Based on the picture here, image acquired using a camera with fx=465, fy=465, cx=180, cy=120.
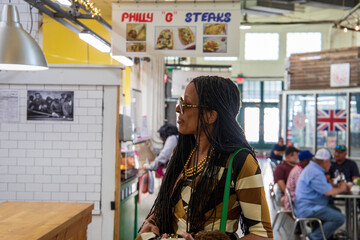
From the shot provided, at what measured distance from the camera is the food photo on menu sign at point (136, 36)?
5508 millimetres

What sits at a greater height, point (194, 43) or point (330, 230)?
point (194, 43)

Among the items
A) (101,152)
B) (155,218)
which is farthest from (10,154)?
(155,218)

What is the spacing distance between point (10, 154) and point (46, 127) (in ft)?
1.64

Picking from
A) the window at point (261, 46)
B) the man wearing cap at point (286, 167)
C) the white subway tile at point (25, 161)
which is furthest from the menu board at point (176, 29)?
the window at point (261, 46)

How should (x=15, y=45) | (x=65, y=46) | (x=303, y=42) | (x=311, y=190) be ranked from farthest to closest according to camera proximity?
1. (x=303, y=42)
2. (x=65, y=46)
3. (x=311, y=190)
4. (x=15, y=45)

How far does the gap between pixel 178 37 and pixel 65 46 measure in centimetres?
391

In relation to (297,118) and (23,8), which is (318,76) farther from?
(23,8)

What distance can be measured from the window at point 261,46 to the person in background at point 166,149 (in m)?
16.0

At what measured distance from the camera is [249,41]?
22.9m

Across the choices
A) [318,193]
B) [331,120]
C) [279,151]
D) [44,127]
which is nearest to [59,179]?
[44,127]

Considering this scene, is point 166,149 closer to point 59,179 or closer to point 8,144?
point 59,179

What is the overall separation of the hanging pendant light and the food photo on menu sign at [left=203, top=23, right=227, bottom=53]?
2134mm

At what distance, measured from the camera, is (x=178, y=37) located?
17.8 feet

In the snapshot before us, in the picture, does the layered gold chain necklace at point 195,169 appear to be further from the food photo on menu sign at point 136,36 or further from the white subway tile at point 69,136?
the food photo on menu sign at point 136,36
